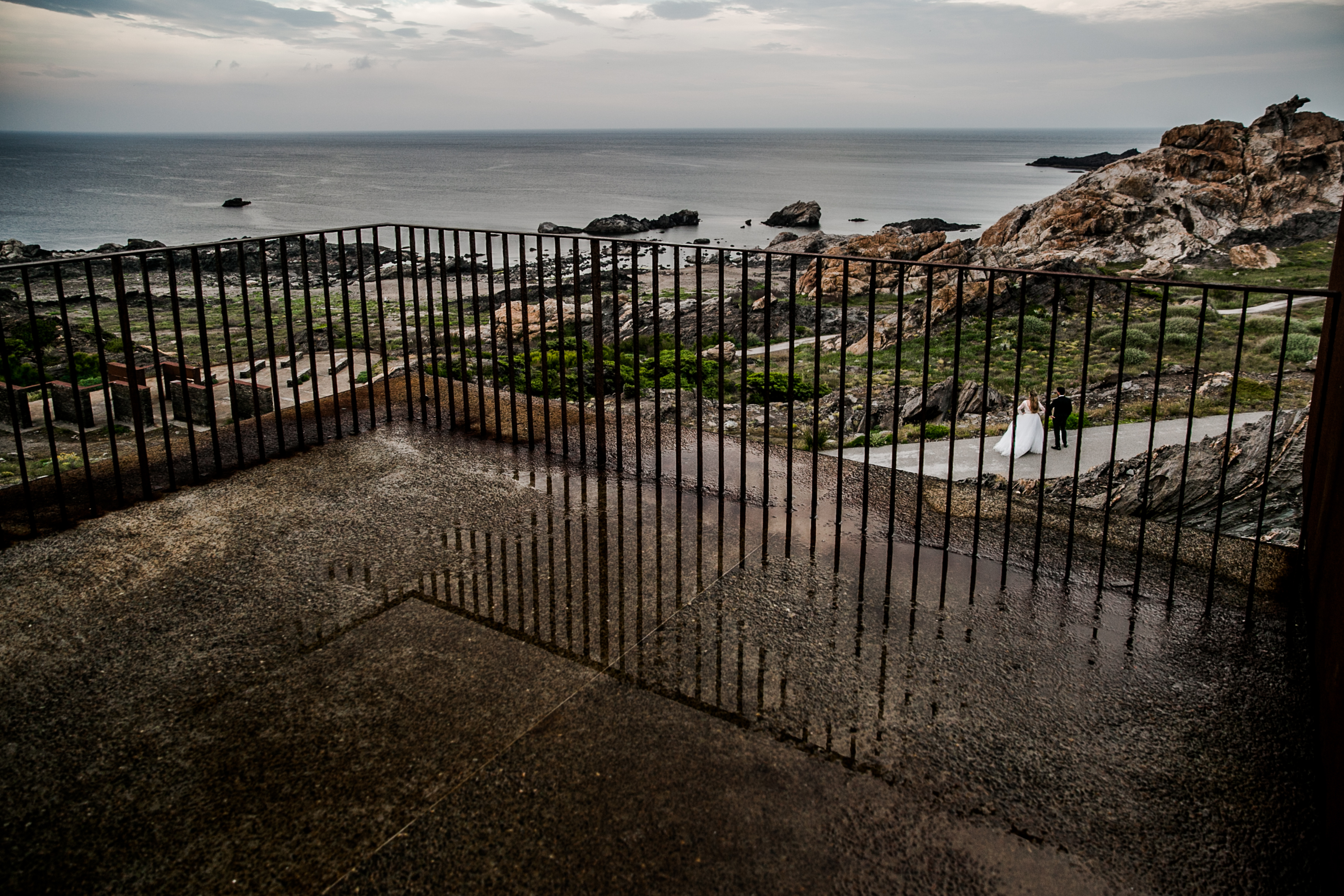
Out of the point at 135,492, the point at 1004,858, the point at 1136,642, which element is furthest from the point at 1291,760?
the point at 135,492

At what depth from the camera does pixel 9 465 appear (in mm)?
6434

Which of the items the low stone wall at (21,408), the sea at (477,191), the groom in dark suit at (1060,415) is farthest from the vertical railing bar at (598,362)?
the sea at (477,191)

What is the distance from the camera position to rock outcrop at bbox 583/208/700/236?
61.8 metres

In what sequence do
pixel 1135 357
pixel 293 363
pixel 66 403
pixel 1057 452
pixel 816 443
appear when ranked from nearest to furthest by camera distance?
pixel 816 443 < pixel 293 363 < pixel 66 403 < pixel 1057 452 < pixel 1135 357

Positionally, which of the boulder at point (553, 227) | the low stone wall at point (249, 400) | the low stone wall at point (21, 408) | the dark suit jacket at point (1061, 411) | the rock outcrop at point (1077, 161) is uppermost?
→ the rock outcrop at point (1077, 161)

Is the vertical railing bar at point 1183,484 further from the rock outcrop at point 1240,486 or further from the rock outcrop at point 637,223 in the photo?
the rock outcrop at point 637,223

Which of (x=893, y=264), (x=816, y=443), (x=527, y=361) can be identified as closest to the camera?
(x=893, y=264)

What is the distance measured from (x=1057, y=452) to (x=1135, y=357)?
9.10 metres

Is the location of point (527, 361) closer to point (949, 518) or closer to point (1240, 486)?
point (949, 518)

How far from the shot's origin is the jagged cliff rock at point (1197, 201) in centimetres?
2967

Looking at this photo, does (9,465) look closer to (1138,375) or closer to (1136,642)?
(1136,642)

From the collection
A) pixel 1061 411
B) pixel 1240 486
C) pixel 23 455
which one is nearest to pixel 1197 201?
pixel 1061 411

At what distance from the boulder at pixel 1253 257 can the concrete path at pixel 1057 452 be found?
2033 cm

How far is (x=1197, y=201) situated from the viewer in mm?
32250
